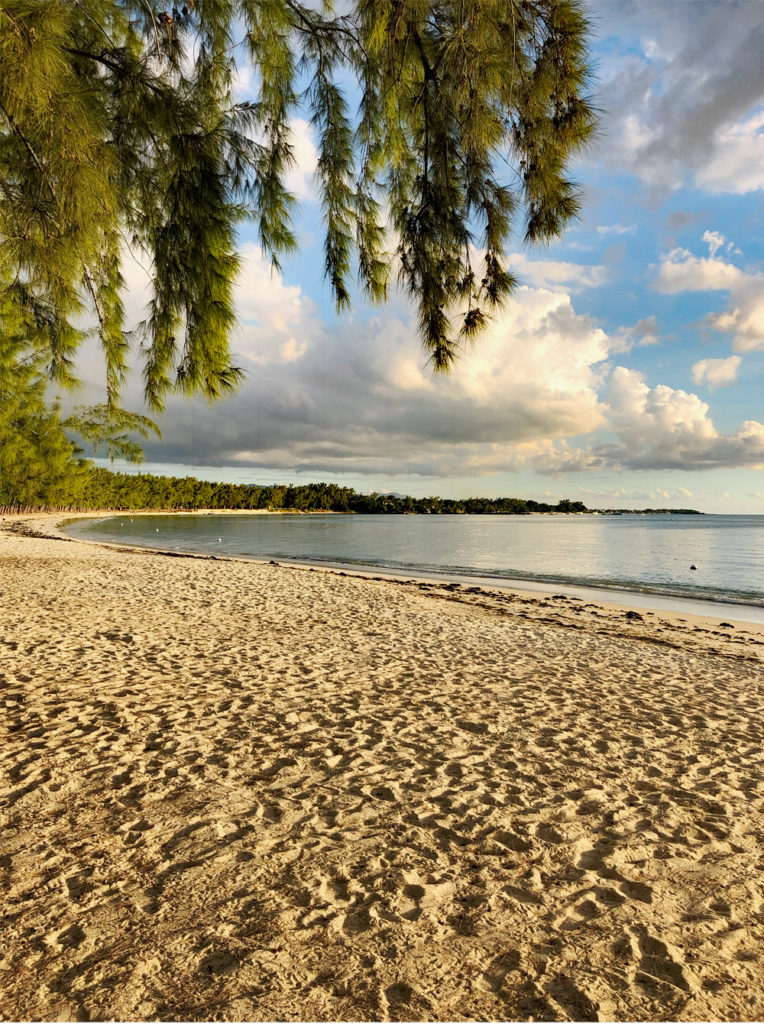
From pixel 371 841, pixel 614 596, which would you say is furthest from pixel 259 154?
pixel 614 596

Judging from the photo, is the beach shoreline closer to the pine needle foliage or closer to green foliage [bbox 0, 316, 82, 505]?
green foliage [bbox 0, 316, 82, 505]

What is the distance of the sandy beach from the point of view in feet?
7.95

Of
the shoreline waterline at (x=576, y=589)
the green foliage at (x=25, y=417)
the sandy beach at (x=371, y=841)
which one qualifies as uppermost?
the green foliage at (x=25, y=417)

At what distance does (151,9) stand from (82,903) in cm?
547

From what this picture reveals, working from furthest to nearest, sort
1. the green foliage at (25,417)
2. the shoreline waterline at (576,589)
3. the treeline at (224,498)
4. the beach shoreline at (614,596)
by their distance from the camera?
the treeline at (224,498), the shoreline waterline at (576,589), the beach shoreline at (614,596), the green foliage at (25,417)

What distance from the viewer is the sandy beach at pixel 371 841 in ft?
7.95

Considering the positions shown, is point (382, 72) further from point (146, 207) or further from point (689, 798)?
point (689, 798)

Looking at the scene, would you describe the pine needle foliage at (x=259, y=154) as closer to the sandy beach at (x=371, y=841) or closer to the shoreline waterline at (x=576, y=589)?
the sandy beach at (x=371, y=841)

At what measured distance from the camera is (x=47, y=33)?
304cm

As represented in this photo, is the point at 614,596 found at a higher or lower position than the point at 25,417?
lower

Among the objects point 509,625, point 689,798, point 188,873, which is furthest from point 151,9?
point 509,625

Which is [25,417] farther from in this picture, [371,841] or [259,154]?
[371,841]

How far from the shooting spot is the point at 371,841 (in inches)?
138

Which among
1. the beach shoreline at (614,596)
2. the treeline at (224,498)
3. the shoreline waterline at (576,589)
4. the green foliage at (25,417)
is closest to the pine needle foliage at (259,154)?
the green foliage at (25,417)
